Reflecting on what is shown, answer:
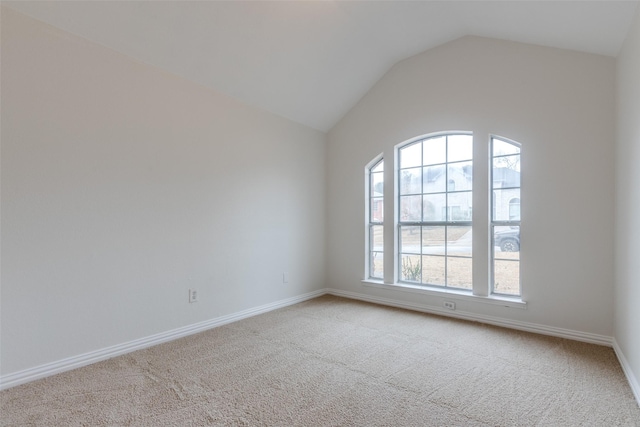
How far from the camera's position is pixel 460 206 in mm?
3723

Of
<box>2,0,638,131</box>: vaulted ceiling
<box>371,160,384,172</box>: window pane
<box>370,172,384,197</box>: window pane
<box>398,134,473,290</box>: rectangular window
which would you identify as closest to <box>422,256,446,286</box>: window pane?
<box>398,134,473,290</box>: rectangular window

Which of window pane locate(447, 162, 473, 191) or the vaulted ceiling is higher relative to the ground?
the vaulted ceiling

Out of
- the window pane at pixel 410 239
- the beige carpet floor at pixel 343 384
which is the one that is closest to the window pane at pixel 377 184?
the window pane at pixel 410 239

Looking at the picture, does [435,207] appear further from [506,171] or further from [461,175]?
[506,171]

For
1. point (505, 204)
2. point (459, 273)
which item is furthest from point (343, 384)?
point (505, 204)

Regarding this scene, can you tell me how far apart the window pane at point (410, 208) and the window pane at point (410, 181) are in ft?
0.28

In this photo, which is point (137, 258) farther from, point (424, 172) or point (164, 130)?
point (424, 172)

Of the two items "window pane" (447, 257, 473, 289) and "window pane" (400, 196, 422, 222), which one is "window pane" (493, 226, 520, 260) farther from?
"window pane" (400, 196, 422, 222)

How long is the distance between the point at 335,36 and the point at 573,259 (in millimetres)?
3051

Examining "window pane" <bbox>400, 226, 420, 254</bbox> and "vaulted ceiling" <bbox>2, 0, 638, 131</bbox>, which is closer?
"vaulted ceiling" <bbox>2, 0, 638, 131</bbox>

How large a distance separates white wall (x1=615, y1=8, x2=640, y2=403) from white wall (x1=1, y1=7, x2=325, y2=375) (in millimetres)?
3187

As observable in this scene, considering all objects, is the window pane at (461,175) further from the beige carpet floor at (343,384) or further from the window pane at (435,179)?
the beige carpet floor at (343,384)

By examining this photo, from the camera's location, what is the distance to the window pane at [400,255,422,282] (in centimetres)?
405

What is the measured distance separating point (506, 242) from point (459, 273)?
59 centimetres
